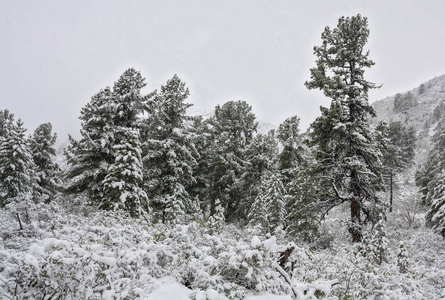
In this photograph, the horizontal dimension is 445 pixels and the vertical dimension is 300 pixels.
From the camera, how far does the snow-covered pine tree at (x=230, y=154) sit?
2408cm

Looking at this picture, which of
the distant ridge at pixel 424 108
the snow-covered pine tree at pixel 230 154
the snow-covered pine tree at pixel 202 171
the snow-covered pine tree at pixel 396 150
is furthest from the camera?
the distant ridge at pixel 424 108

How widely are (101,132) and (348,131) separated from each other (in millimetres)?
15892

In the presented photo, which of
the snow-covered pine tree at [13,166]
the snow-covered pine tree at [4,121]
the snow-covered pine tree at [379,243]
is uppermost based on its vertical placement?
the snow-covered pine tree at [4,121]

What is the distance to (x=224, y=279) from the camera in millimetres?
4395

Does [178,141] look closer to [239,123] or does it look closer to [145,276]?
[239,123]

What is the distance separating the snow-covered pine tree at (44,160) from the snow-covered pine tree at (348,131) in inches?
996

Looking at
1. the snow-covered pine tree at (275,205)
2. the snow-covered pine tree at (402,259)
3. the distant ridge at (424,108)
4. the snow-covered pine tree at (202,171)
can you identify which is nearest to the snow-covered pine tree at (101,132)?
the snow-covered pine tree at (202,171)

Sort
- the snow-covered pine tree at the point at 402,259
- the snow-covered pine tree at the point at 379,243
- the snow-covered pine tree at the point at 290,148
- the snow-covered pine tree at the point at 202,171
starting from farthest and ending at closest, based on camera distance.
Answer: the snow-covered pine tree at the point at 202,171 < the snow-covered pine tree at the point at 290,148 < the snow-covered pine tree at the point at 379,243 < the snow-covered pine tree at the point at 402,259

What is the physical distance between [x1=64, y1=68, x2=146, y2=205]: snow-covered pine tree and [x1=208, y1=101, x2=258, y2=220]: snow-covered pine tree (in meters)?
8.83

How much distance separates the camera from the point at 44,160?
26062 mm

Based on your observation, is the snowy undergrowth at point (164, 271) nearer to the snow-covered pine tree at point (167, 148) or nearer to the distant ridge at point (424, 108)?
the snow-covered pine tree at point (167, 148)

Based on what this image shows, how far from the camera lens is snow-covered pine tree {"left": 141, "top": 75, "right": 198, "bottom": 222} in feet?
61.5

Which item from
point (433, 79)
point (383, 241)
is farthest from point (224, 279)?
point (433, 79)

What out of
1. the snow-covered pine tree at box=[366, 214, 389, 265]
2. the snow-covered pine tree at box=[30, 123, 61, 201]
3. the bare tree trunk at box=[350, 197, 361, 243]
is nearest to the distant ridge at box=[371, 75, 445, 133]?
the bare tree trunk at box=[350, 197, 361, 243]
